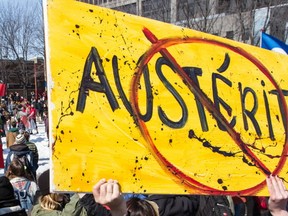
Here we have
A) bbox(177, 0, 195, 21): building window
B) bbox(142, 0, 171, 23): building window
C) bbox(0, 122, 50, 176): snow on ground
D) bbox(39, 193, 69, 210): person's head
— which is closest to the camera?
bbox(39, 193, 69, 210): person's head

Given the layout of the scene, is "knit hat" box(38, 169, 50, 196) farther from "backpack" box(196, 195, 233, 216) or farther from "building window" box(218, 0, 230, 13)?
"building window" box(218, 0, 230, 13)

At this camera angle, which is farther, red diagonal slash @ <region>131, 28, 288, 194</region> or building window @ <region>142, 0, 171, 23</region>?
building window @ <region>142, 0, 171, 23</region>

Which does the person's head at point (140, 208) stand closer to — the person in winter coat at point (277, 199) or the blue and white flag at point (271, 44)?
the person in winter coat at point (277, 199)

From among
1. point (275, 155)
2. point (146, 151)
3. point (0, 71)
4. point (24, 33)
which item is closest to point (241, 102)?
point (275, 155)

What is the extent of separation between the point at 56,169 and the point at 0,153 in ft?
12.1

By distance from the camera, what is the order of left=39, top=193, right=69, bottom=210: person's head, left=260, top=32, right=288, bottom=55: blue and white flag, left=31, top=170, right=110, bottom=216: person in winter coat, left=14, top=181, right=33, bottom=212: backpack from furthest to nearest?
left=260, top=32, right=288, bottom=55: blue and white flag → left=14, top=181, right=33, bottom=212: backpack → left=39, top=193, right=69, bottom=210: person's head → left=31, top=170, right=110, bottom=216: person in winter coat

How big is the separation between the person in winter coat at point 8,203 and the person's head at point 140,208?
112cm

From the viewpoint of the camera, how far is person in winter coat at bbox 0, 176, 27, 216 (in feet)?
9.05

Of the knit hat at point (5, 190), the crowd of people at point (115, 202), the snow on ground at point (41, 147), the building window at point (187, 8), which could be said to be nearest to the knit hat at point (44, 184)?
the crowd of people at point (115, 202)

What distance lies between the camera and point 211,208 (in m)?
2.74

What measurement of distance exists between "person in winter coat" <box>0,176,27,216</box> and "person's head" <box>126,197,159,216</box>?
3.69 ft

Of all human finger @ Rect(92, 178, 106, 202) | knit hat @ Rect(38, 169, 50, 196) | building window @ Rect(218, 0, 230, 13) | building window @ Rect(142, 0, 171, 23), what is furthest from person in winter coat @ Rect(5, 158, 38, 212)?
building window @ Rect(218, 0, 230, 13)

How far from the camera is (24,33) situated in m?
28.4

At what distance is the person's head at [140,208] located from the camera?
6.80 feet
